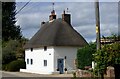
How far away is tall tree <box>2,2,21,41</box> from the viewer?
28109mm

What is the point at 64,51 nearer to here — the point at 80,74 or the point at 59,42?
the point at 59,42

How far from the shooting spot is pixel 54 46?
46.7m

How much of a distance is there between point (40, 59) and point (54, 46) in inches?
167

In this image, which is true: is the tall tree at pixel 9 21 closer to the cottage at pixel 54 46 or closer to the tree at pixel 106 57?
the tree at pixel 106 57

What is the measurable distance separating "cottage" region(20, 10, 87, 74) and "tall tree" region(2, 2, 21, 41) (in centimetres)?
1569

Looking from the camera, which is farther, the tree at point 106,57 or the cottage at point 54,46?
the cottage at point 54,46

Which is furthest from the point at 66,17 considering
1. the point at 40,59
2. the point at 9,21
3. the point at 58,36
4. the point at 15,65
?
the point at 9,21

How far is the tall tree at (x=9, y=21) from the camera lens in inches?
1107

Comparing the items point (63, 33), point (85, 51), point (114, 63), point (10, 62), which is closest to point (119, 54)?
point (114, 63)

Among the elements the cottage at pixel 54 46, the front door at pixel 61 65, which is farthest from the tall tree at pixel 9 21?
the front door at pixel 61 65

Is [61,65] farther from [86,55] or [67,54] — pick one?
[86,55]

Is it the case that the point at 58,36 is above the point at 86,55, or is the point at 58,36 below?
above

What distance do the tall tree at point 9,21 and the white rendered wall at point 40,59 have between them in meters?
15.8

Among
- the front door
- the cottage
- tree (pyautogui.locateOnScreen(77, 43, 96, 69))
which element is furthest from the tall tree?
the front door
